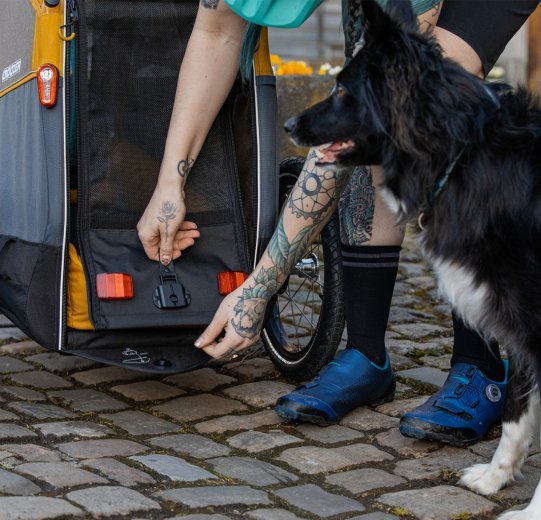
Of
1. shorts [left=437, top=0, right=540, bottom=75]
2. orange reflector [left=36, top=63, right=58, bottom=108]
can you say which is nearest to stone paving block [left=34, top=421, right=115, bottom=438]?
orange reflector [left=36, top=63, right=58, bottom=108]

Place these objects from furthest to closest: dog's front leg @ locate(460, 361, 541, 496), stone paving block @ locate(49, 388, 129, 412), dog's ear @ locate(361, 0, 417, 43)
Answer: stone paving block @ locate(49, 388, 129, 412) < dog's front leg @ locate(460, 361, 541, 496) < dog's ear @ locate(361, 0, 417, 43)

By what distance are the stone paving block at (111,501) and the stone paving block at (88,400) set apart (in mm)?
728

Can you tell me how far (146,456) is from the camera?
9.32 feet

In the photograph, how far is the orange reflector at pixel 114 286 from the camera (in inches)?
121

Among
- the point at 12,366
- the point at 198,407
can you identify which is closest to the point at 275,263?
the point at 198,407

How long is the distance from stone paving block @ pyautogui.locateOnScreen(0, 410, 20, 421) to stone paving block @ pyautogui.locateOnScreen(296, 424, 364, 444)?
0.90 m

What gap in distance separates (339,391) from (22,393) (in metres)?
1.09

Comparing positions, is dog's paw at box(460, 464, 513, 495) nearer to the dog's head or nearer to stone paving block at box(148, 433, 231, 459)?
stone paving block at box(148, 433, 231, 459)

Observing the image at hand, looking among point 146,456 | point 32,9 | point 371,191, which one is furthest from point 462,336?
point 32,9

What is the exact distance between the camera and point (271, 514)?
2492mm

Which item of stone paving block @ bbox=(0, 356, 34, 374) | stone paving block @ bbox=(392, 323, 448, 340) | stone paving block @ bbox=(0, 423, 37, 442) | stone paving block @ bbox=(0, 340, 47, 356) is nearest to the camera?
stone paving block @ bbox=(0, 423, 37, 442)

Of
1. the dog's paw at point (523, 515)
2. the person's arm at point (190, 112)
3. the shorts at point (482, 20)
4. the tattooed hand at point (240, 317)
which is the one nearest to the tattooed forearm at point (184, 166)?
the person's arm at point (190, 112)

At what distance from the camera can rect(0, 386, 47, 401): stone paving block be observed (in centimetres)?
334

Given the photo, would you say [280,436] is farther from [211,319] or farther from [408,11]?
[408,11]
